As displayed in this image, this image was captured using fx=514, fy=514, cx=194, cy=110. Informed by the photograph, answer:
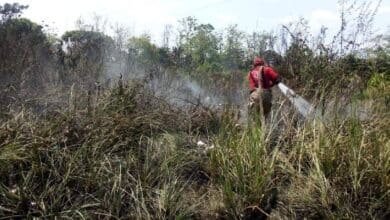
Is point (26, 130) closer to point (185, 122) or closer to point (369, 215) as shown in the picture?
point (185, 122)

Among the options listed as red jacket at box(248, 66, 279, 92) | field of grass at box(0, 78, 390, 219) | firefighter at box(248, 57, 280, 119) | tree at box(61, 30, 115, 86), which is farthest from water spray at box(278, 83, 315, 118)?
tree at box(61, 30, 115, 86)

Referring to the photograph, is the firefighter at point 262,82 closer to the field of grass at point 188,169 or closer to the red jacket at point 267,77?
the red jacket at point 267,77

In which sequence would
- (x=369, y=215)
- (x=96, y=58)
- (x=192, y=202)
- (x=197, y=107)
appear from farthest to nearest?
(x=96, y=58)
(x=197, y=107)
(x=192, y=202)
(x=369, y=215)

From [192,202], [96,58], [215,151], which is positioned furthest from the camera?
[96,58]

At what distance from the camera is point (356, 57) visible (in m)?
9.81

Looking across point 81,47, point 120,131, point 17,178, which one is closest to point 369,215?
point 120,131

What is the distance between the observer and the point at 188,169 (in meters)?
6.06

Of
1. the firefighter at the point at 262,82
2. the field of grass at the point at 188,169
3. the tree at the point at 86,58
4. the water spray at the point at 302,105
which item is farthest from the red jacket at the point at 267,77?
the tree at the point at 86,58

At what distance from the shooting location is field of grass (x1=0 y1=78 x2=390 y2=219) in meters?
5.18

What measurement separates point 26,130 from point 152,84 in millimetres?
4114

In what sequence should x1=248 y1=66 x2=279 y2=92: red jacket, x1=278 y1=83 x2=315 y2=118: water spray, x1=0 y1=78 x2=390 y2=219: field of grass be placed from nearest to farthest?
x1=0 y1=78 x2=390 y2=219: field of grass, x1=278 y1=83 x2=315 y2=118: water spray, x1=248 y1=66 x2=279 y2=92: red jacket

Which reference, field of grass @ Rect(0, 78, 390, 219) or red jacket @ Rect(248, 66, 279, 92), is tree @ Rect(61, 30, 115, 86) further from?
red jacket @ Rect(248, 66, 279, 92)

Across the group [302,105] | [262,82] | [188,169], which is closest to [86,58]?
[262,82]

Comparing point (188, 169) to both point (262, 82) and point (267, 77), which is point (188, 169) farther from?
point (267, 77)
